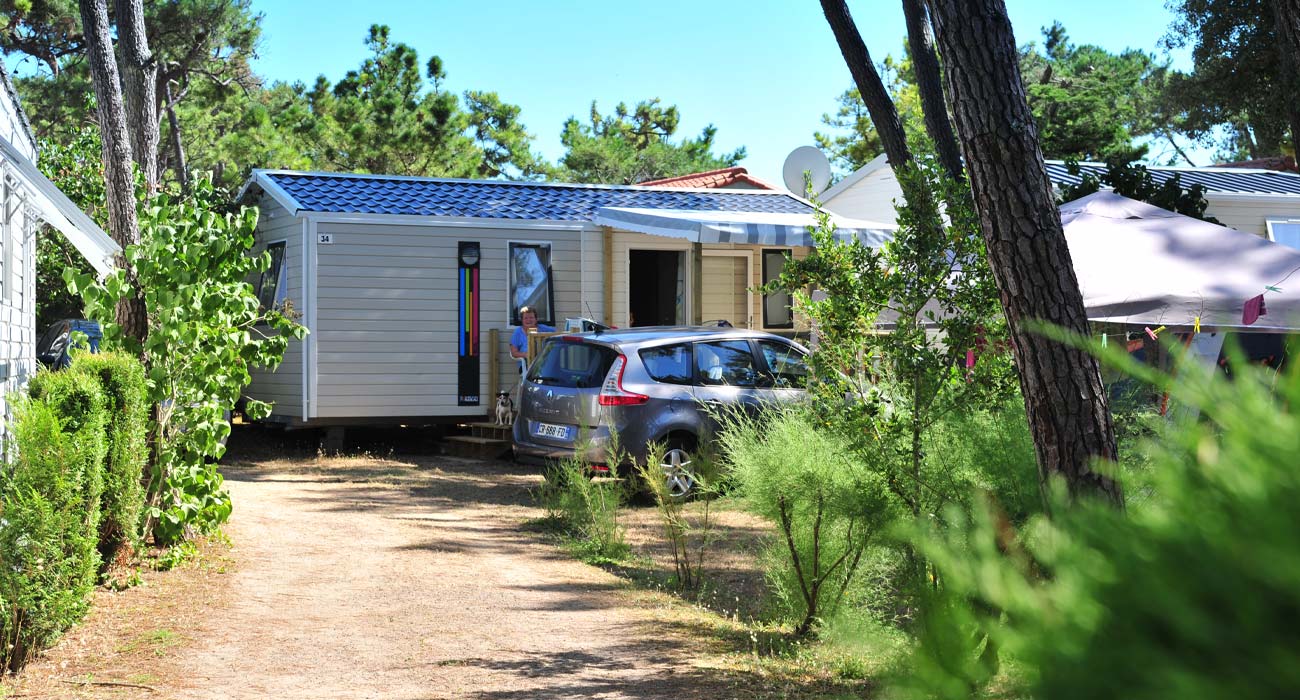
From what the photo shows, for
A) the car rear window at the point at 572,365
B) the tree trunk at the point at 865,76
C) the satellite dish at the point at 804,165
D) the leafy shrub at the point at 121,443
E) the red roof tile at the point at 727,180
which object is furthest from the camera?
the red roof tile at the point at 727,180

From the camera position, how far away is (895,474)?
5.79 m

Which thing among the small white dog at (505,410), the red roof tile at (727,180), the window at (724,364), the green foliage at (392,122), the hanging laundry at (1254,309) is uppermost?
the green foliage at (392,122)

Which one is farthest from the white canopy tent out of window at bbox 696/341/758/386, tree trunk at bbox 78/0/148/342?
tree trunk at bbox 78/0/148/342

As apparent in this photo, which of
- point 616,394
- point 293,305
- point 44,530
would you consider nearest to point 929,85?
point 616,394

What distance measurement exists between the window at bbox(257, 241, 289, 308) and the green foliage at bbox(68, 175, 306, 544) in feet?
24.2

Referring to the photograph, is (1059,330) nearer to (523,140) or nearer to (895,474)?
(895,474)

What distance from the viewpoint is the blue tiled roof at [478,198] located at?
15852 mm

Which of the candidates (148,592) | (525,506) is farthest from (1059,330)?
(525,506)

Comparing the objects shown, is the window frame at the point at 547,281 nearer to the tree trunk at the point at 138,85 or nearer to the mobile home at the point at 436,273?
the mobile home at the point at 436,273

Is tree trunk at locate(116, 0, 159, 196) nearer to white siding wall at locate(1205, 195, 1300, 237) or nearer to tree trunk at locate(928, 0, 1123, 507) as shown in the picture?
tree trunk at locate(928, 0, 1123, 507)

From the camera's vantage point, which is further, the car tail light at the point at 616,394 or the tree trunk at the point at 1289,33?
the car tail light at the point at 616,394

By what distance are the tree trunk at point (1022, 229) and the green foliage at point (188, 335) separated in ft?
16.6

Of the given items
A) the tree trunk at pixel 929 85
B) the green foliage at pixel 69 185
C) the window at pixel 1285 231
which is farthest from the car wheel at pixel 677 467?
the green foliage at pixel 69 185

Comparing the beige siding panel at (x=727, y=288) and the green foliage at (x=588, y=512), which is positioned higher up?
the beige siding panel at (x=727, y=288)
